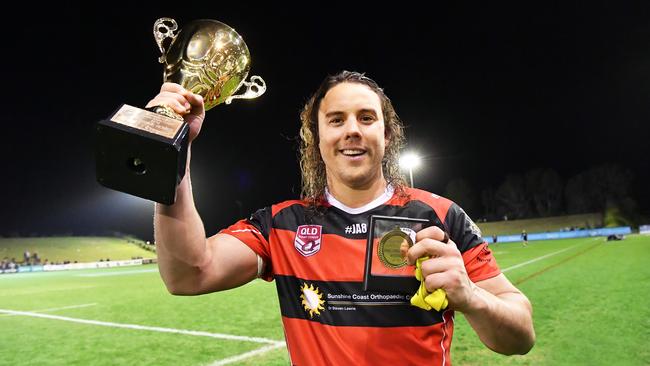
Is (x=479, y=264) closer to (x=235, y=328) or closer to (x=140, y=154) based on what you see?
(x=140, y=154)

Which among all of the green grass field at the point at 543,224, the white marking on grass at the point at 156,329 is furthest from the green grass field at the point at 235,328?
the green grass field at the point at 543,224

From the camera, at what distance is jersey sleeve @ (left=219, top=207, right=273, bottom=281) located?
2084 mm

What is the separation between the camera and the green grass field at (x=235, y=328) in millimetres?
5352

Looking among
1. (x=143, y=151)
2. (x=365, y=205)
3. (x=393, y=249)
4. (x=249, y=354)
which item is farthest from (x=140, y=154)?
(x=249, y=354)

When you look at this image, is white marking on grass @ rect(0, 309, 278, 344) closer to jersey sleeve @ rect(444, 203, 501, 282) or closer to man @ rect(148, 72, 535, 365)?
man @ rect(148, 72, 535, 365)

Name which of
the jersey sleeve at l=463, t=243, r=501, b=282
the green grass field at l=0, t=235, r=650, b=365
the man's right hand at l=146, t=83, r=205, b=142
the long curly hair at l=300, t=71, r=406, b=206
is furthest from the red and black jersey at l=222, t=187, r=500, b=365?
the green grass field at l=0, t=235, r=650, b=365

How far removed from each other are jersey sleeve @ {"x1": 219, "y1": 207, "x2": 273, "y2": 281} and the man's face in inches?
15.9

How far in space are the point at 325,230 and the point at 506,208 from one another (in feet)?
305

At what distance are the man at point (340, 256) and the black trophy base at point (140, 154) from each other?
19 cm

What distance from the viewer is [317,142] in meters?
2.59

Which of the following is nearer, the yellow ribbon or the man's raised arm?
the yellow ribbon

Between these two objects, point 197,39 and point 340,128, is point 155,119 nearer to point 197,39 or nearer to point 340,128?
point 340,128

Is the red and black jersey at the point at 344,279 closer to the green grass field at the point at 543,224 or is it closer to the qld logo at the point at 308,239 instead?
the qld logo at the point at 308,239

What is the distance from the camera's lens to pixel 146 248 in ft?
205
